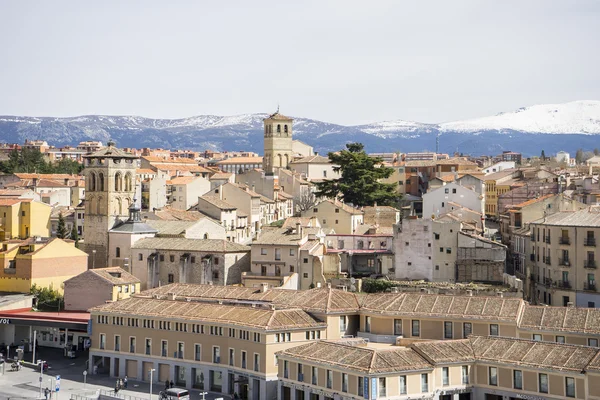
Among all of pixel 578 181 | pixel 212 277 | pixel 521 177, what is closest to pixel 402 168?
pixel 521 177

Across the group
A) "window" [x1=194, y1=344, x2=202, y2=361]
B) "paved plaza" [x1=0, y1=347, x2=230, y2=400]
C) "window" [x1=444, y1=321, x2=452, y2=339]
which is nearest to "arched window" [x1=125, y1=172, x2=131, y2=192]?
"paved plaza" [x1=0, y1=347, x2=230, y2=400]

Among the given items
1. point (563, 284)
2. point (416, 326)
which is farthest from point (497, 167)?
point (416, 326)

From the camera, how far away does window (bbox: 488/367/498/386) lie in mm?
55375

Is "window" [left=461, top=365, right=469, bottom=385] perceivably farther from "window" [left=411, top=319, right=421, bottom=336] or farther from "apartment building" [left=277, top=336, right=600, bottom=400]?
"window" [left=411, top=319, right=421, bottom=336]

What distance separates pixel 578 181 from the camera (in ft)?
347

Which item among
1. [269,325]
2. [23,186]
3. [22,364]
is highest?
[23,186]

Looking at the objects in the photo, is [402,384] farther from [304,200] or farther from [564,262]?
[304,200]

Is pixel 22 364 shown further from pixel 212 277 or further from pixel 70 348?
pixel 212 277

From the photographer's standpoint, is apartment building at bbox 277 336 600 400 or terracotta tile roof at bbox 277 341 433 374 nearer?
apartment building at bbox 277 336 600 400

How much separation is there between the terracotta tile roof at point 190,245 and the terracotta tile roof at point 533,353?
1117 inches

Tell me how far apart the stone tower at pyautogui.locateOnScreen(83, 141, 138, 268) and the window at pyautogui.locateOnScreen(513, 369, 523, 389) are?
152 feet

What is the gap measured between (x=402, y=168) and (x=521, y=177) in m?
15.9

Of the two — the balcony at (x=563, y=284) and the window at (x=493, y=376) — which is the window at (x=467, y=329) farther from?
the balcony at (x=563, y=284)

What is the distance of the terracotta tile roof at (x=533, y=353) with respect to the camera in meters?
52.4
